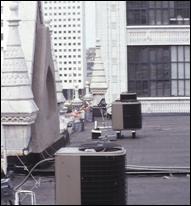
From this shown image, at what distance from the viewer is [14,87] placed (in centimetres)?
1285

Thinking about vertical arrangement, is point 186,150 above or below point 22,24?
below

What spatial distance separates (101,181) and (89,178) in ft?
0.47

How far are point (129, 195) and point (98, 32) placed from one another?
26.3 meters

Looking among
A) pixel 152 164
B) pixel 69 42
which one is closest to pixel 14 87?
pixel 152 164

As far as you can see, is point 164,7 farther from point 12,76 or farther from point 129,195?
point 129,195

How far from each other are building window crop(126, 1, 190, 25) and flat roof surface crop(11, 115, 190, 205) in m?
14.0

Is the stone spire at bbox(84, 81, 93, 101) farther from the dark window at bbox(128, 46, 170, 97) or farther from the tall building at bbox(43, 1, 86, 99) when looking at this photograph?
the dark window at bbox(128, 46, 170, 97)

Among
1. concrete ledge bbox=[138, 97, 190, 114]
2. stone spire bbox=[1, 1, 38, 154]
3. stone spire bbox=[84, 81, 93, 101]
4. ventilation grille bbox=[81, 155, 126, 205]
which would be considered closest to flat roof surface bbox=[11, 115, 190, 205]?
stone spire bbox=[1, 1, 38, 154]

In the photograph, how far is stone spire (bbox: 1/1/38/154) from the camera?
12.8m

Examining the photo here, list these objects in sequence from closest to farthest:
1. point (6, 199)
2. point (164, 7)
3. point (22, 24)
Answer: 1. point (6, 199)
2. point (22, 24)
3. point (164, 7)

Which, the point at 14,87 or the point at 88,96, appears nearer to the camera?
the point at 14,87

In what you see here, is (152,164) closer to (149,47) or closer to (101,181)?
(101,181)

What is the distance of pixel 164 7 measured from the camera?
35906mm

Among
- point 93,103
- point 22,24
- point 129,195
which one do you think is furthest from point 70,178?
point 93,103
